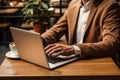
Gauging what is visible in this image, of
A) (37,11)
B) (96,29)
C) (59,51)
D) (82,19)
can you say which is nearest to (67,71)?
(59,51)

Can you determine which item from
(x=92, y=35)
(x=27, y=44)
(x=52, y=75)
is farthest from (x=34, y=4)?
(x=52, y=75)

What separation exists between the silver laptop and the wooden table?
0.03 m

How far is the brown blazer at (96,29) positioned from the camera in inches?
59.0

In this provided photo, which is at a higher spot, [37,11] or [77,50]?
[37,11]

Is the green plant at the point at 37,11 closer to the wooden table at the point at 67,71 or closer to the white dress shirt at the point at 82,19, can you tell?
the white dress shirt at the point at 82,19

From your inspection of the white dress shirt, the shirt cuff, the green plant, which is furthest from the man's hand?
the green plant

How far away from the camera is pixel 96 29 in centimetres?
171

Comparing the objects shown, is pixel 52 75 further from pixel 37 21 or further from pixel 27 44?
pixel 37 21

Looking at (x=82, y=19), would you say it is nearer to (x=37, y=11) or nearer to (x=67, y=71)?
(x=67, y=71)

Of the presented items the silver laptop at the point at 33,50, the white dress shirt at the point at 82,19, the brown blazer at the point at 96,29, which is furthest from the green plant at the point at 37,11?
the silver laptop at the point at 33,50

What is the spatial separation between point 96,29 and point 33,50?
0.58m

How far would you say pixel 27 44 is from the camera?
1.35 metres

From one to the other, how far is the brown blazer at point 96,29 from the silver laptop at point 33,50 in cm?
16

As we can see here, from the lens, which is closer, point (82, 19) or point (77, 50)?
point (77, 50)
